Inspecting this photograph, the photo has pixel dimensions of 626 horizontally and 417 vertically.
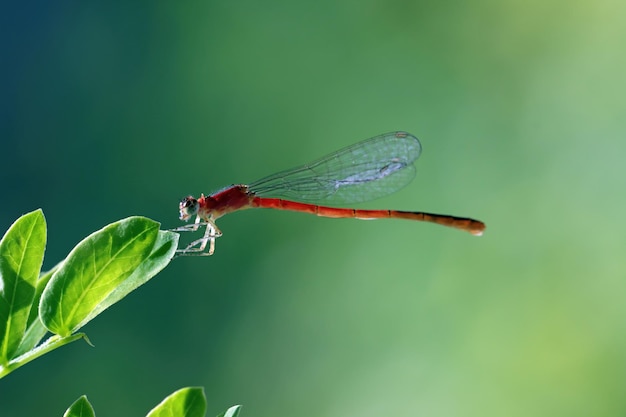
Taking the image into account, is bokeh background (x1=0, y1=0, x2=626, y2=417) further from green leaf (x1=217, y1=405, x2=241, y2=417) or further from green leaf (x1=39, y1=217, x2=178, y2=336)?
green leaf (x1=217, y1=405, x2=241, y2=417)

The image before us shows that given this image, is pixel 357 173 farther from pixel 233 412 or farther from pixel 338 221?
pixel 338 221

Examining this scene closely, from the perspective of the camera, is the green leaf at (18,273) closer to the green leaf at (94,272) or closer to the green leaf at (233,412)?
the green leaf at (94,272)

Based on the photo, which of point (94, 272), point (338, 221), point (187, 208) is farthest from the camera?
point (338, 221)

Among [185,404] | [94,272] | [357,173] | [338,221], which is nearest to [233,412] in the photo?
[185,404]

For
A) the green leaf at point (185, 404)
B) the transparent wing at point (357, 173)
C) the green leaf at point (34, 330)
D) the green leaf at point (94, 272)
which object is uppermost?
the transparent wing at point (357, 173)

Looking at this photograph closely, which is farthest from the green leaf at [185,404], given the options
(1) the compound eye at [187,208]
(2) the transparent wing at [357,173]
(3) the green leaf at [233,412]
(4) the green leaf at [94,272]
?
(2) the transparent wing at [357,173]

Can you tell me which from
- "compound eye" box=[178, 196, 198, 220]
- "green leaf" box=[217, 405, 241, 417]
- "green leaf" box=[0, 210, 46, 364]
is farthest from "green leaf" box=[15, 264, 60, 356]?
"compound eye" box=[178, 196, 198, 220]

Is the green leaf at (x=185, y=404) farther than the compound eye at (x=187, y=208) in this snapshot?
No

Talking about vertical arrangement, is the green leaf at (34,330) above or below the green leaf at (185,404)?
above
